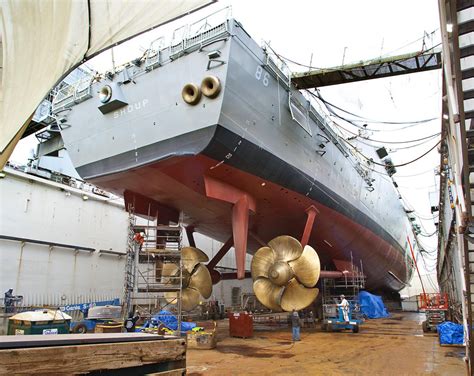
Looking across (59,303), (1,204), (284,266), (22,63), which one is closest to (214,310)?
(59,303)

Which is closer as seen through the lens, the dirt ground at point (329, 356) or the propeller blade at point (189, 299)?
the dirt ground at point (329, 356)

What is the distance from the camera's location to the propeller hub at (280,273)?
11.4m

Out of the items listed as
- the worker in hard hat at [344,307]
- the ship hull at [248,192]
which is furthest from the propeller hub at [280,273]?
the worker in hard hat at [344,307]

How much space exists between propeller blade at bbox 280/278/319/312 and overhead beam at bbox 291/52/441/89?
662cm

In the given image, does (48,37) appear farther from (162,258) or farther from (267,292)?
(162,258)

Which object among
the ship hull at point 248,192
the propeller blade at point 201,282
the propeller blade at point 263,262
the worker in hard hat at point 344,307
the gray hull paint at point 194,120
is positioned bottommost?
the worker in hard hat at point 344,307

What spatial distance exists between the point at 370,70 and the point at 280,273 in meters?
7.16

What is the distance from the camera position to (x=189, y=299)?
12961mm

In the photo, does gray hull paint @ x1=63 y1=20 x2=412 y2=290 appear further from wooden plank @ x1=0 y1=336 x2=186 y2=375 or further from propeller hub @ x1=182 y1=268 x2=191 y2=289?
wooden plank @ x1=0 y1=336 x2=186 y2=375

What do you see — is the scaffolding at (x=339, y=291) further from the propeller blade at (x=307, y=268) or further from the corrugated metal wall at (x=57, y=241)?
the corrugated metal wall at (x=57, y=241)

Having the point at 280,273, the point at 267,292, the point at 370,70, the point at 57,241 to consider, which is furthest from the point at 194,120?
the point at 57,241

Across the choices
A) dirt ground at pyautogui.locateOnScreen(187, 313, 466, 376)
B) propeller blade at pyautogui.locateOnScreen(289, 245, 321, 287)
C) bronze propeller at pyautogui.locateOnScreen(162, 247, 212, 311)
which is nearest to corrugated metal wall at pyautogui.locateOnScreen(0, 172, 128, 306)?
bronze propeller at pyautogui.locateOnScreen(162, 247, 212, 311)

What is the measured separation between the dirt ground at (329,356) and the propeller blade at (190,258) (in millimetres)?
2688

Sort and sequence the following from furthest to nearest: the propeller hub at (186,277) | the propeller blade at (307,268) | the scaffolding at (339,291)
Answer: the scaffolding at (339,291)
the propeller hub at (186,277)
the propeller blade at (307,268)
